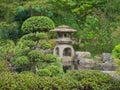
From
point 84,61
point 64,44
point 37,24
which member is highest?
point 37,24

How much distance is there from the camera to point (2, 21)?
20234mm

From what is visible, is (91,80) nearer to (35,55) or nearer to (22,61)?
(35,55)

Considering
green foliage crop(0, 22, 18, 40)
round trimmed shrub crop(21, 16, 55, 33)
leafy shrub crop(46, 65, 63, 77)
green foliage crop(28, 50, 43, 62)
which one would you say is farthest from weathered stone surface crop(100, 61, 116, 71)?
green foliage crop(0, 22, 18, 40)

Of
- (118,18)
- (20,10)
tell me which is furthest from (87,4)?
(20,10)

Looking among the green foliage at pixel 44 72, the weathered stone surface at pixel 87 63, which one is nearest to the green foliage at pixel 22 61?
the green foliage at pixel 44 72

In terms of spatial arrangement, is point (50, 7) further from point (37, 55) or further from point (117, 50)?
point (117, 50)

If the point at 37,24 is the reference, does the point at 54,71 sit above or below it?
below

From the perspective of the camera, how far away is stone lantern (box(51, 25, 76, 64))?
16438 millimetres

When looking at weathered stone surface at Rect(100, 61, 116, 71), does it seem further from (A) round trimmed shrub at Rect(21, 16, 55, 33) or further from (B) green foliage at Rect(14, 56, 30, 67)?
(B) green foliage at Rect(14, 56, 30, 67)

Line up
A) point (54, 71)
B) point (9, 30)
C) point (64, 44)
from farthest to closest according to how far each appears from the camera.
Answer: point (9, 30) → point (64, 44) → point (54, 71)

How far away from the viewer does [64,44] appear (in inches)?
663

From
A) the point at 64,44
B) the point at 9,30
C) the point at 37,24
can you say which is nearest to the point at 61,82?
the point at 37,24

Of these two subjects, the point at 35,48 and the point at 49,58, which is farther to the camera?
the point at 35,48

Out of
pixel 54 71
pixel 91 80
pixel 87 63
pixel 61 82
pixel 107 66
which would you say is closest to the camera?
pixel 61 82
